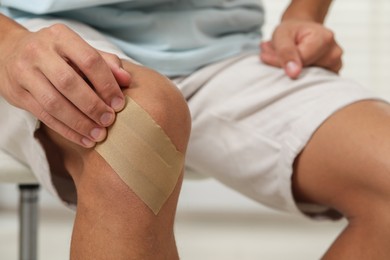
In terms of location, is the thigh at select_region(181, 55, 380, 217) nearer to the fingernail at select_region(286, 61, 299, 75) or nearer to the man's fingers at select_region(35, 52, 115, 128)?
the fingernail at select_region(286, 61, 299, 75)

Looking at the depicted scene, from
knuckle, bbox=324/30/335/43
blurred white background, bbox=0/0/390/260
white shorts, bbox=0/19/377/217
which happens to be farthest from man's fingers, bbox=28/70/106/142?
blurred white background, bbox=0/0/390/260

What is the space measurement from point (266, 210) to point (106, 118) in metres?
1.37

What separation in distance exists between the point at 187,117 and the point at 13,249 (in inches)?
46.5

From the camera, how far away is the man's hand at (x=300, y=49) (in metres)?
0.97

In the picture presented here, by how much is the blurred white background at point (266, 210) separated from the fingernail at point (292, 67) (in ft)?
2.94

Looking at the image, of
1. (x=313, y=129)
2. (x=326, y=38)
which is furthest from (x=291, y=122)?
(x=326, y=38)

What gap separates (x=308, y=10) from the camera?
113cm

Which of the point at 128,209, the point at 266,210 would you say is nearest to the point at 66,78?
the point at 128,209

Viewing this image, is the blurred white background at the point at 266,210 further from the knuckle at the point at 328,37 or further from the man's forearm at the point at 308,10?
the knuckle at the point at 328,37

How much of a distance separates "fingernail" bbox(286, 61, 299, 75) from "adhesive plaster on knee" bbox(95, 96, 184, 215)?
34 centimetres

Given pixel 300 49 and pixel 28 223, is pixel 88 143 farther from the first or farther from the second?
pixel 28 223

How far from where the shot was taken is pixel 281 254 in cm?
172

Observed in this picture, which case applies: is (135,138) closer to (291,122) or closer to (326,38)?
(291,122)

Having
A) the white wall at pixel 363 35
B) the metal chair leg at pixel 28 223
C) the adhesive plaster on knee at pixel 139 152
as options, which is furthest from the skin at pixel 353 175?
the white wall at pixel 363 35
